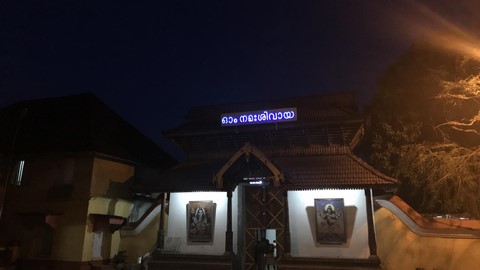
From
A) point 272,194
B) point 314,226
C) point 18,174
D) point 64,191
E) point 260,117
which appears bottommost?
point 314,226

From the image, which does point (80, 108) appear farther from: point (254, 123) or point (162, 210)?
point (254, 123)

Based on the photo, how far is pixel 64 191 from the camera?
1773 centimetres

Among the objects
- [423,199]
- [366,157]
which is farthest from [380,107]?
[423,199]

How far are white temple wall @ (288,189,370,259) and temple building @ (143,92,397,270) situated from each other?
4cm

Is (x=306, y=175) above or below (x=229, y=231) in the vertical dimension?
above

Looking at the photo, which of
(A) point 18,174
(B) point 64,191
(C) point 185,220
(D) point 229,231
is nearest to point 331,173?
(D) point 229,231

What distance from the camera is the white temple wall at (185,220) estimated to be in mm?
15953

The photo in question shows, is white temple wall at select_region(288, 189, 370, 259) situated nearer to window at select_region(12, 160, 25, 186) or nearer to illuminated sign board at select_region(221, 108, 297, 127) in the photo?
illuminated sign board at select_region(221, 108, 297, 127)

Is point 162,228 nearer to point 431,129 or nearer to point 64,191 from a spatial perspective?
point 64,191

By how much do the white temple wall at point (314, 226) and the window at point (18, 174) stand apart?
1517 cm

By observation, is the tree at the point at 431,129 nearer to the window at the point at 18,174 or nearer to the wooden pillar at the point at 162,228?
the wooden pillar at the point at 162,228

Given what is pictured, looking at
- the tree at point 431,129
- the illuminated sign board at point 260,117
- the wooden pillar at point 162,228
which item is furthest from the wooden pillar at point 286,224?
the tree at point 431,129

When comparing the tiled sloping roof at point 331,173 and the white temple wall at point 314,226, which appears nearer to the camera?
the tiled sloping roof at point 331,173

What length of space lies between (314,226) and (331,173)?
2.54 m
